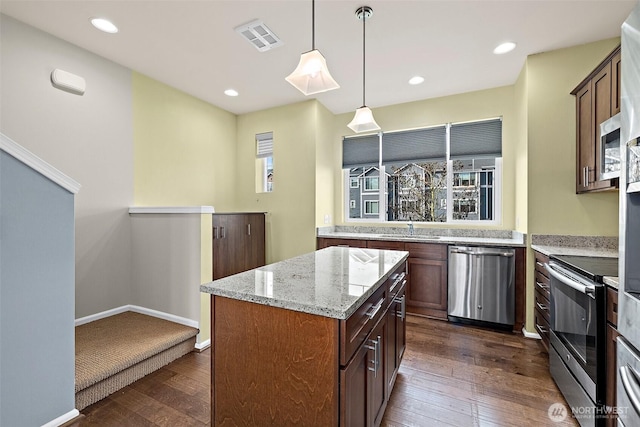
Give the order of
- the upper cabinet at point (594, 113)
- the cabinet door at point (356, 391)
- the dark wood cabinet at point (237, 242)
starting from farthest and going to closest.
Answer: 1. the dark wood cabinet at point (237, 242)
2. the upper cabinet at point (594, 113)
3. the cabinet door at point (356, 391)

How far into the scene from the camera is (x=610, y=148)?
85.0 inches

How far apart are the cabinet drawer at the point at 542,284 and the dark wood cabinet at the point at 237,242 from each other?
3.26 meters

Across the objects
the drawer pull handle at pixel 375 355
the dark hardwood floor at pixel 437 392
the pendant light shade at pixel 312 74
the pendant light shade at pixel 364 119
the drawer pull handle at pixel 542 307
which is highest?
the pendant light shade at pixel 312 74

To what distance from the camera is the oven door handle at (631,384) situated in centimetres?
110

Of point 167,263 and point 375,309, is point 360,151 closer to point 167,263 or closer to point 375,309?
point 167,263

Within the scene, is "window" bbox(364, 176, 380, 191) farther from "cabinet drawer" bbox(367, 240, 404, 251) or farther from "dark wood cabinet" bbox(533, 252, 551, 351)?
"dark wood cabinet" bbox(533, 252, 551, 351)

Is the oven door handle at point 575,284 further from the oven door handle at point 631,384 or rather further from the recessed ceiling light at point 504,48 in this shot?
the recessed ceiling light at point 504,48

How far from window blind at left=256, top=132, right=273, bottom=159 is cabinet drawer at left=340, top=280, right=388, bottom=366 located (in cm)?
352

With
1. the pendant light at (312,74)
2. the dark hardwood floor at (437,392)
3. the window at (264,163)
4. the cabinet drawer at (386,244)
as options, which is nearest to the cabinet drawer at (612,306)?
the dark hardwood floor at (437,392)

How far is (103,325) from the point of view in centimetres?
276

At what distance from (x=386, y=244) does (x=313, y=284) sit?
7.93 ft

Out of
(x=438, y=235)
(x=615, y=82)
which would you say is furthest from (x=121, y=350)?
(x=615, y=82)

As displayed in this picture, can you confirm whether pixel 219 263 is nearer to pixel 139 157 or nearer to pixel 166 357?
pixel 166 357

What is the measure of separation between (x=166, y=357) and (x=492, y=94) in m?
4.72
